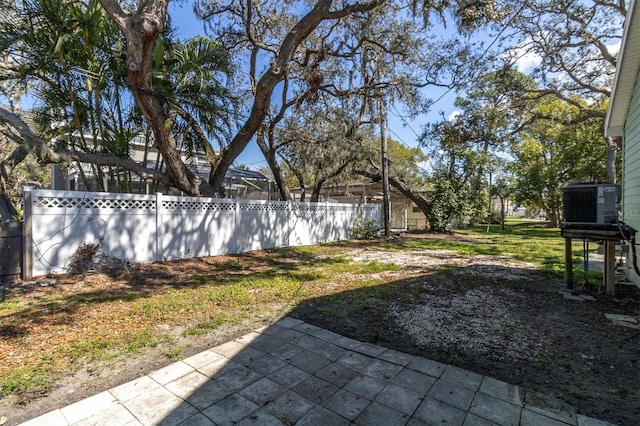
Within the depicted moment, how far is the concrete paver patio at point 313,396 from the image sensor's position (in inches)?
73.4

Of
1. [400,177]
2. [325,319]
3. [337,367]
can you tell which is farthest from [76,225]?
[400,177]

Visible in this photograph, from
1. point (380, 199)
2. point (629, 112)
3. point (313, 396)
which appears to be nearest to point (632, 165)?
point (629, 112)

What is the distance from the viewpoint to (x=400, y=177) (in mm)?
17016

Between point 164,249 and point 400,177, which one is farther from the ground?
point 400,177

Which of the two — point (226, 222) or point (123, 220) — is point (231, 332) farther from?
point (226, 222)

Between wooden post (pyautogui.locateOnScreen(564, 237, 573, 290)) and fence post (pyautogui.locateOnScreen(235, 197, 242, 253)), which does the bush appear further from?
wooden post (pyautogui.locateOnScreen(564, 237, 573, 290))

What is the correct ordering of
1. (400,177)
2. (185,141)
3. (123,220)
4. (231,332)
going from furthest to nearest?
1. (400,177)
2. (185,141)
3. (123,220)
4. (231,332)

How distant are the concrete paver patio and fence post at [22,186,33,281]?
4295 millimetres

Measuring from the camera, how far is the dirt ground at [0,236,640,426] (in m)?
2.20

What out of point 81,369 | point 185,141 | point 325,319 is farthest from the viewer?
point 185,141

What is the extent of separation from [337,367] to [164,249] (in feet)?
18.4

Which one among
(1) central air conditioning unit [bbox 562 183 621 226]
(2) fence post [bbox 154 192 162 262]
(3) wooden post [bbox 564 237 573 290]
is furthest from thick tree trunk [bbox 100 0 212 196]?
(3) wooden post [bbox 564 237 573 290]

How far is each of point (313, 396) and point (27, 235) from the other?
550cm

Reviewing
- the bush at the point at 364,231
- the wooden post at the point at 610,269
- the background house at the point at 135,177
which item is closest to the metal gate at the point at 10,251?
the background house at the point at 135,177
